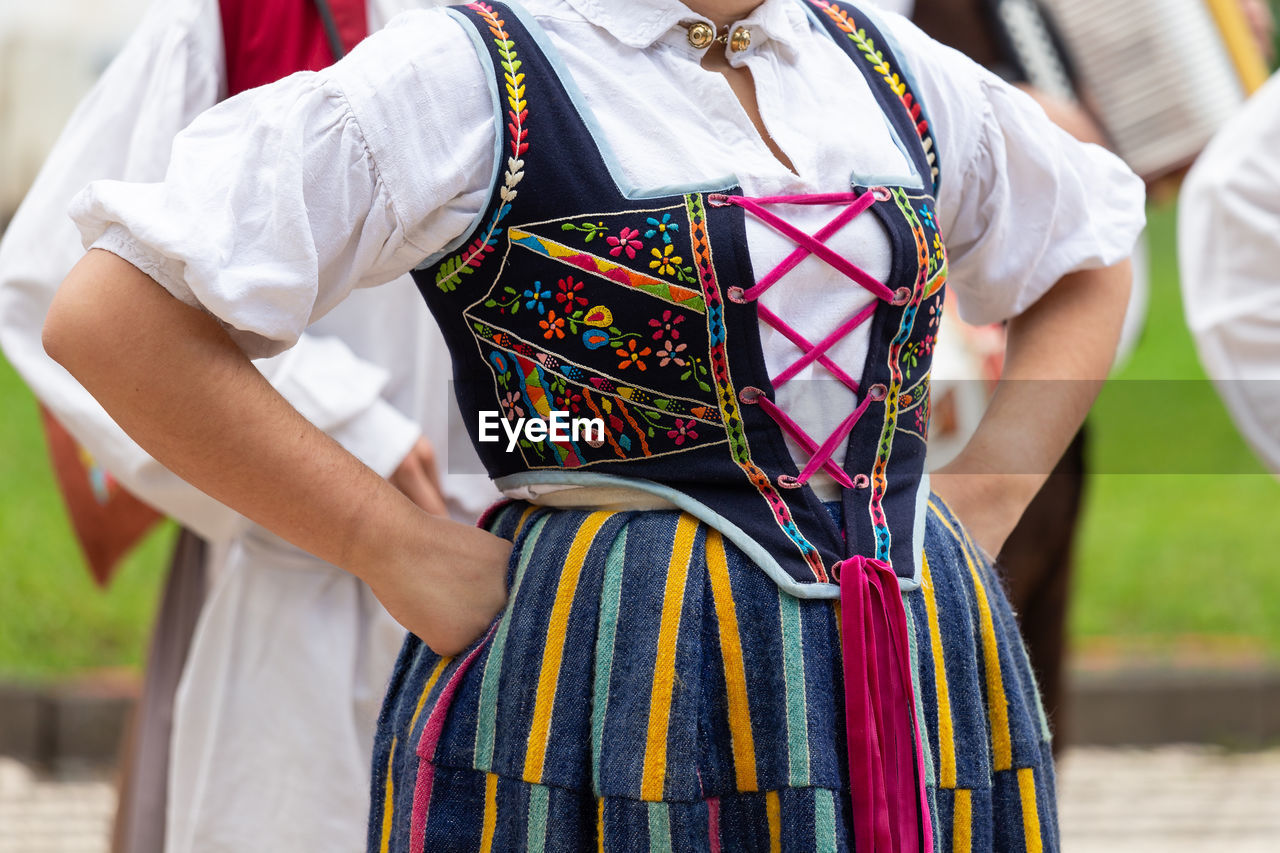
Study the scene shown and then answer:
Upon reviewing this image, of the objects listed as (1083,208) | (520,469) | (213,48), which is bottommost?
(520,469)

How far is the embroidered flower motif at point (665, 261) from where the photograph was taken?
1141 millimetres

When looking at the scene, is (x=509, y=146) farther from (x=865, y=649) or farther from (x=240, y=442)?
(x=865, y=649)

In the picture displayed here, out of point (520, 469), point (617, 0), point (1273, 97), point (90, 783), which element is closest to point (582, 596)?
point (520, 469)

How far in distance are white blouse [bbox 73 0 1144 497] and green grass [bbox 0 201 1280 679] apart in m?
3.40

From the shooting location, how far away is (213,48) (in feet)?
5.57

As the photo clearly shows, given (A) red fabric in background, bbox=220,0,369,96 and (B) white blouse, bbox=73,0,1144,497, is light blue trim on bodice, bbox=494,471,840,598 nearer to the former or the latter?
(B) white blouse, bbox=73,0,1144,497

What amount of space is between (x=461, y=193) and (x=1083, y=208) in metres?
0.69

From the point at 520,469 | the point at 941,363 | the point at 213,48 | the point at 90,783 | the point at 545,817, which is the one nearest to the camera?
the point at 545,817

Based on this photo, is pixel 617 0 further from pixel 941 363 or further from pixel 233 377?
pixel 941 363

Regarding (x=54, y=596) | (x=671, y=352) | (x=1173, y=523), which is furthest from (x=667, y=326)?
(x=1173, y=523)

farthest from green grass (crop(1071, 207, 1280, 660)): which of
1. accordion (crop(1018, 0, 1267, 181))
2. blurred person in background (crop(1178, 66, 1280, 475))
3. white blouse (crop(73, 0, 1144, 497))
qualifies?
white blouse (crop(73, 0, 1144, 497))

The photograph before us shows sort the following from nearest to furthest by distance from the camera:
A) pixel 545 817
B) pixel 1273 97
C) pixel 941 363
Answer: pixel 545 817 → pixel 1273 97 → pixel 941 363

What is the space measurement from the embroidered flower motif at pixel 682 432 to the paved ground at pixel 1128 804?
2621 millimetres

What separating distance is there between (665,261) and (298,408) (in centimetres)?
65
